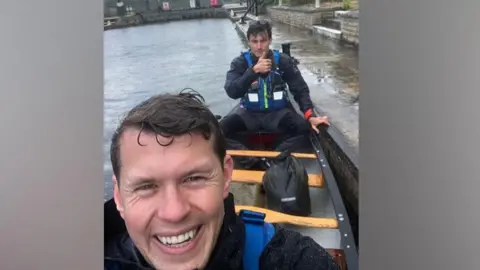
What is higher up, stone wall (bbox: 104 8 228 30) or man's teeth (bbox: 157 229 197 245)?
stone wall (bbox: 104 8 228 30)

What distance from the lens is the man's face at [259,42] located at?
0.96 m

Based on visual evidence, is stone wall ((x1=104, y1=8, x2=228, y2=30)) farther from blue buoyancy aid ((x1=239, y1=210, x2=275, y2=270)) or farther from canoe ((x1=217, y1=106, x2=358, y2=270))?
blue buoyancy aid ((x1=239, y1=210, x2=275, y2=270))

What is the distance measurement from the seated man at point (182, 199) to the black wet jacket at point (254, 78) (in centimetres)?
10

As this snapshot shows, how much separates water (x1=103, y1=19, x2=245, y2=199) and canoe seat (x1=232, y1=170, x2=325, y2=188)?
0.41 ft

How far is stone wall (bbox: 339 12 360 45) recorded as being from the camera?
0.94m

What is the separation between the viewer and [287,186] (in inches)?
37.9

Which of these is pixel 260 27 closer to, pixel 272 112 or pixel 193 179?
pixel 272 112

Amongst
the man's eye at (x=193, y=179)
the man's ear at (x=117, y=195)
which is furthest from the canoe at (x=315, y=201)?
the man's ear at (x=117, y=195)

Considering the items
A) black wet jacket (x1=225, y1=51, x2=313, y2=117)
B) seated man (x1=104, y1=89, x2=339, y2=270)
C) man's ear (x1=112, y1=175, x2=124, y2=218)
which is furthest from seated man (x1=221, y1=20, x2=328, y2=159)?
man's ear (x1=112, y1=175, x2=124, y2=218)
